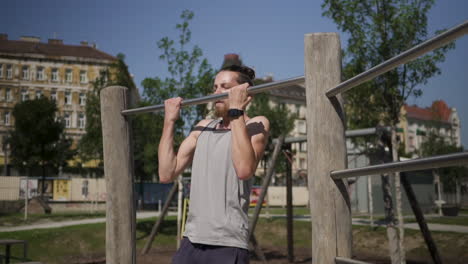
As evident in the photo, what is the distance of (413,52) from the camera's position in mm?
1606

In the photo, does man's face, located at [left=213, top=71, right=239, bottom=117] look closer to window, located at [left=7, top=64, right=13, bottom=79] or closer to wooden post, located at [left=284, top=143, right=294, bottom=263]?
wooden post, located at [left=284, top=143, right=294, bottom=263]

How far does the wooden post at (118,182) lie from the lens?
3.25 meters

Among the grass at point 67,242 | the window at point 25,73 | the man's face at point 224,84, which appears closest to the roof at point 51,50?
the window at point 25,73

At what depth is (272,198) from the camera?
3278 cm

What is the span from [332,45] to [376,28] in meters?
8.50

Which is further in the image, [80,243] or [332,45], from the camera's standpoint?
[80,243]

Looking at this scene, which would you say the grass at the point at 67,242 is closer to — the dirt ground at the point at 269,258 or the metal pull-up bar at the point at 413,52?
the dirt ground at the point at 269,258

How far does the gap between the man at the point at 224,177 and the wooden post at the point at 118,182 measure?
923 millimetres

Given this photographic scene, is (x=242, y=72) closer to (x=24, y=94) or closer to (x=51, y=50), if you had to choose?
(x=24, y=94)

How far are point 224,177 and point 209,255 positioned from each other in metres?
0.37

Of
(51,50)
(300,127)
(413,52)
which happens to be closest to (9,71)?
(51,50)

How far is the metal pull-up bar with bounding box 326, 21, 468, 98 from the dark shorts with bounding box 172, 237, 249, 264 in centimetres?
85

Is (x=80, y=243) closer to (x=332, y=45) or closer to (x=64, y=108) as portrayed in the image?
(x=332, y=45)

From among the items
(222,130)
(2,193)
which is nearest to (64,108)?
(2,193)
